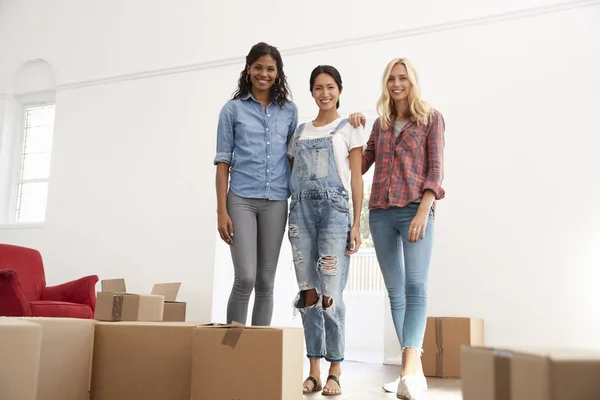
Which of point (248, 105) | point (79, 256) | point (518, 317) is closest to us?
point (248, 105)

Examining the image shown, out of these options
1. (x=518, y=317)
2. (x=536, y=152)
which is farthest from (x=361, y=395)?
(x=536, y=152)

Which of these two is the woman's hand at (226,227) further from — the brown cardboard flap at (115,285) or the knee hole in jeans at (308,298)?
the brown cardboard flap at (115,285)

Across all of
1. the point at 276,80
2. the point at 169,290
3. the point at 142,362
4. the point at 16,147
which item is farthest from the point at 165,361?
the point at 16,147

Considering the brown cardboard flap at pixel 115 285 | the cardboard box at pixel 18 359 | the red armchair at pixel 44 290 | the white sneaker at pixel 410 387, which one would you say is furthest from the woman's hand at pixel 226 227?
the red armchair at pixel 44 290

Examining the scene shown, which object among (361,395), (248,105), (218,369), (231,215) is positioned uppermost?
(248,105)

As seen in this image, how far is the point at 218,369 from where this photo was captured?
159 centimetres

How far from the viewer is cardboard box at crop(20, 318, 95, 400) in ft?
5.02

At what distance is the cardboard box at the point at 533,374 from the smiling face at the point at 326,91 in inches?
62.6

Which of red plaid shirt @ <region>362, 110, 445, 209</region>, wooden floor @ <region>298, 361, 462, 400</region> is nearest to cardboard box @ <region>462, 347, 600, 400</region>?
wooden floor @ <region>298, 361, 462, 400</region>

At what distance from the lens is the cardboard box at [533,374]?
2.24ft

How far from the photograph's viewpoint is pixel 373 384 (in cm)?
255

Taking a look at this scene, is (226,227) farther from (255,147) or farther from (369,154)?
(369,154)

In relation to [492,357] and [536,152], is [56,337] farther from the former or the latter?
[536,152]

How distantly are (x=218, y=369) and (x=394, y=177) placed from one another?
0.99 metres
